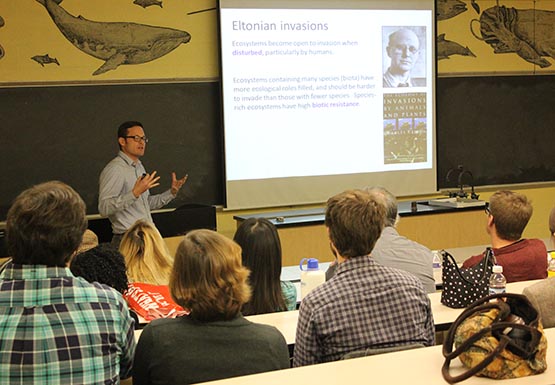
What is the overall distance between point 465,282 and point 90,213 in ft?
13.7

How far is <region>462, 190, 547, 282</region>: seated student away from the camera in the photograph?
12.3 ft

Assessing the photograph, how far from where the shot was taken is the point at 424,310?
2.62 metres

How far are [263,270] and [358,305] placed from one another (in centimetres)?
80

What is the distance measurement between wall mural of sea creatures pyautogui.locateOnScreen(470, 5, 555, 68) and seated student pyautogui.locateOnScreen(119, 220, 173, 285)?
5.42m

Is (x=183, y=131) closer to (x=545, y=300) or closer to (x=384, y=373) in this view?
(x=545, y=300)

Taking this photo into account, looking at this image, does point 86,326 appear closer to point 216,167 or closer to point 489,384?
point 489,384

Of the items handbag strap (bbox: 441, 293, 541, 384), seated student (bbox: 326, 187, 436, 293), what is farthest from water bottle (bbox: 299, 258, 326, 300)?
handbag strap (bbox: 441, 293, 541, 384)

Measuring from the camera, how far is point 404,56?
24.9 feet

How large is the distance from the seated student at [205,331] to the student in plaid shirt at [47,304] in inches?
7.3

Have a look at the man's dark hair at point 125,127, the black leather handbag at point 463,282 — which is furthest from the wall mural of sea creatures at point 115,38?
the black leather handbag at point 463,282

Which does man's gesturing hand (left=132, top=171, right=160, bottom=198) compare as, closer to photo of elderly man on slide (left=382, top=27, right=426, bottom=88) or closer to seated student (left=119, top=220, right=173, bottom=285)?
seated student (left=119, top=220, right=173, bottom=285)

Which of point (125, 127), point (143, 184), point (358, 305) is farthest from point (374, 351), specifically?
point (125, 127)

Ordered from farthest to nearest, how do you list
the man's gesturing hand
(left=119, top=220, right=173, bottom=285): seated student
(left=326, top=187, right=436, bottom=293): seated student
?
1. the man's gesturing hand
2. (left=326, top=187, right=436, bottom=293): seated student
3. (left=119, top=220, right=173, bottom=285): seated student

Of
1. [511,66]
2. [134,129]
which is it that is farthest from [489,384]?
[511,66]
